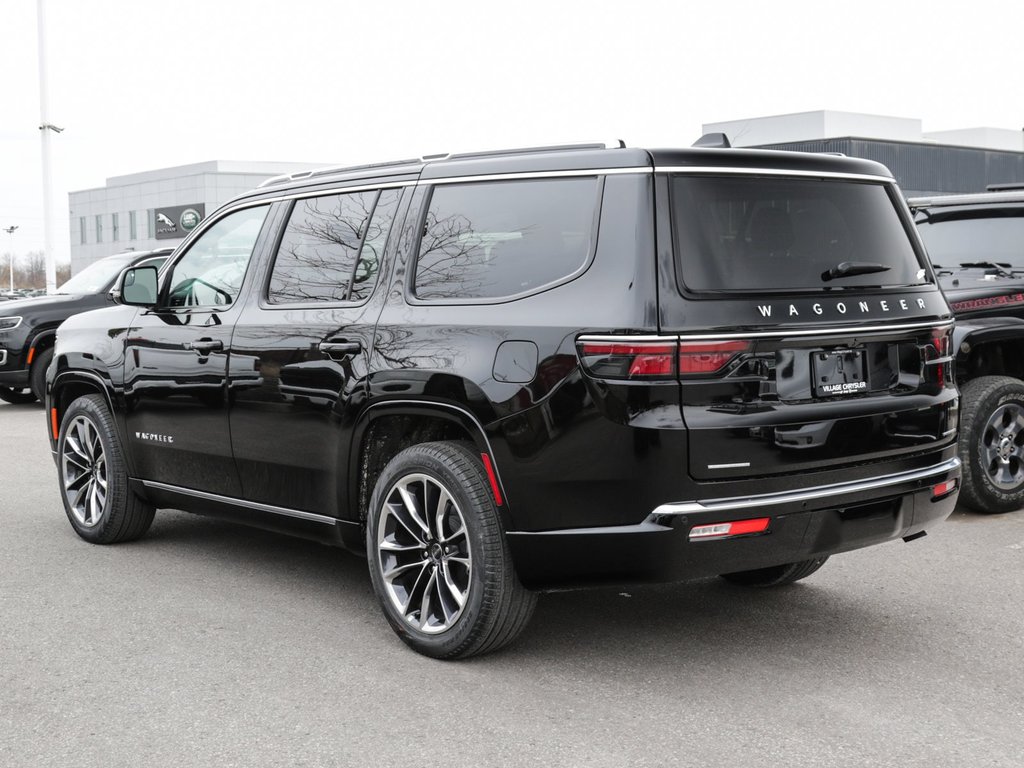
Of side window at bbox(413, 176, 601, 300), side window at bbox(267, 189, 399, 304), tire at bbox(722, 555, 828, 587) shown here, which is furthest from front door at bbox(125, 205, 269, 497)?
tire at bbox(722, 555, 828, 587)

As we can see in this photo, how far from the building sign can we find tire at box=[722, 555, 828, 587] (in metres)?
74.1

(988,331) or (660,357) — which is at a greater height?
(660,357)

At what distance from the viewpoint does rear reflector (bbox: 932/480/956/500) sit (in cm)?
452

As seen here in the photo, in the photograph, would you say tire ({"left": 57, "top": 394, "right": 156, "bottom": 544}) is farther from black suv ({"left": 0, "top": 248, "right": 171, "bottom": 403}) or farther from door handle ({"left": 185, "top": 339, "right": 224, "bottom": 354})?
black suv ({"left": 0, "top": 248, "right": 171, "bottom": 403})

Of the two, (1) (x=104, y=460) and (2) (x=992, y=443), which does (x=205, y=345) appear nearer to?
(1) (x=104, y=460)

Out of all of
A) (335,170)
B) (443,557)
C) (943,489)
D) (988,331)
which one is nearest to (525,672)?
(443,557)

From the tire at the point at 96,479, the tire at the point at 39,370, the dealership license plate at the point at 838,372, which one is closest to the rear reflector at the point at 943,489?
the dealership license plate at the point at 838,372

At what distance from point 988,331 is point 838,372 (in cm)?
345

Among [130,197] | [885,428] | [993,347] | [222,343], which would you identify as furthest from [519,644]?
[130,197]

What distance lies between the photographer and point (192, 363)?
5730mm

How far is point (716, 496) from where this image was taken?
394 centimetres

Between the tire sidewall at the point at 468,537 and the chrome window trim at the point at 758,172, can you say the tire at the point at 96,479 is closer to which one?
the tire sidewall at the point at 468,537

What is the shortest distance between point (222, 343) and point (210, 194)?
7848 cm

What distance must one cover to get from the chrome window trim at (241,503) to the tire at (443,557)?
1.44 feet
